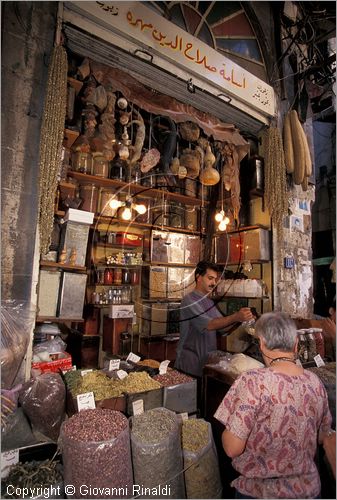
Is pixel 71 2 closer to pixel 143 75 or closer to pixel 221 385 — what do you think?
pixel 143 75

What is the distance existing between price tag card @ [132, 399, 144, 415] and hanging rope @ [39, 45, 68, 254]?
4.57 feet

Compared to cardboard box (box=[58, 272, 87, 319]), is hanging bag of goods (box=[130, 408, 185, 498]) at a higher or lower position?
lower

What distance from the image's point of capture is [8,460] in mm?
1818

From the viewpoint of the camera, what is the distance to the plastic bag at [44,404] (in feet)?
6.35

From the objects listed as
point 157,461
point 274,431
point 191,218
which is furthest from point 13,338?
point 191,218

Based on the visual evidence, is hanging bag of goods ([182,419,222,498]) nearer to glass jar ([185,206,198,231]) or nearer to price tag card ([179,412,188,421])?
price tag card ([179,412,188,421])

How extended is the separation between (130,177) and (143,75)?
1.62 m

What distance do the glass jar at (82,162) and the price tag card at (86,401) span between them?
9.98 ft

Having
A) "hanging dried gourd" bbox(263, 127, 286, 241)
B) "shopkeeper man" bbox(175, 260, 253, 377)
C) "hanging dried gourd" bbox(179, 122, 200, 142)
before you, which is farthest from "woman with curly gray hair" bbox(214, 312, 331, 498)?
"hanging dried gourd" bbox(179, 122, 200, 142)

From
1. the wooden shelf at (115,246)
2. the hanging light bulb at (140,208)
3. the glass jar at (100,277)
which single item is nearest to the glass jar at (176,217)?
the hanging light bulb at (140,208)

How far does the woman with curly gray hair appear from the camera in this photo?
1.38 metres

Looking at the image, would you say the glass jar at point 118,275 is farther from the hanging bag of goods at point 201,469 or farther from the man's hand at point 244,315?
the hanging bag of goods at point 201,469

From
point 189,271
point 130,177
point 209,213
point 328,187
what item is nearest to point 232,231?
point 209,213

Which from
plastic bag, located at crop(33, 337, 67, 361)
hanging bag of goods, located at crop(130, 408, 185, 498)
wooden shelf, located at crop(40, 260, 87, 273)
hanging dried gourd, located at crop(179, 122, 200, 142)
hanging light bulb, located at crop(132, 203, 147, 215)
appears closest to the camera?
hanging bag of goods, located at crop(130, 408, 185, 498)
